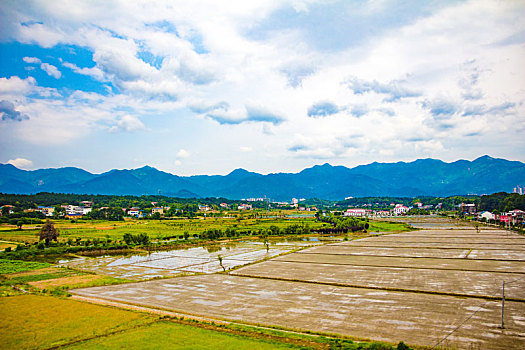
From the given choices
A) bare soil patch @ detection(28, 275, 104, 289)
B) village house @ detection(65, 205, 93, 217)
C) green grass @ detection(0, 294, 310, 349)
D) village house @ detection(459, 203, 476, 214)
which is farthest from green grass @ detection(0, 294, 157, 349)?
village house @ detection(459, 203, 476, 214)

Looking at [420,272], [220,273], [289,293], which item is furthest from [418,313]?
[220,273]

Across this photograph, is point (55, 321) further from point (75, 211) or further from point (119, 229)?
point (75, 211)

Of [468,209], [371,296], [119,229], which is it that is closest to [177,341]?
[371,296]

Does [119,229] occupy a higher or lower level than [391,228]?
higher

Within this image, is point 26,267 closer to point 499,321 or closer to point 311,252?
point 311,252

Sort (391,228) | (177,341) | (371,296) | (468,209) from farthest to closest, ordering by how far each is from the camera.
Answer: (468,209), (391,228), (371,296), (177,341)

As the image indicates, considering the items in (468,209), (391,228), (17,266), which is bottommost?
(391,228)

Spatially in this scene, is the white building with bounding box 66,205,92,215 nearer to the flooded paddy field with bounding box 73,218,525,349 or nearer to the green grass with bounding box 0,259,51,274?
the green grass with bounding box 0,259,51,274
